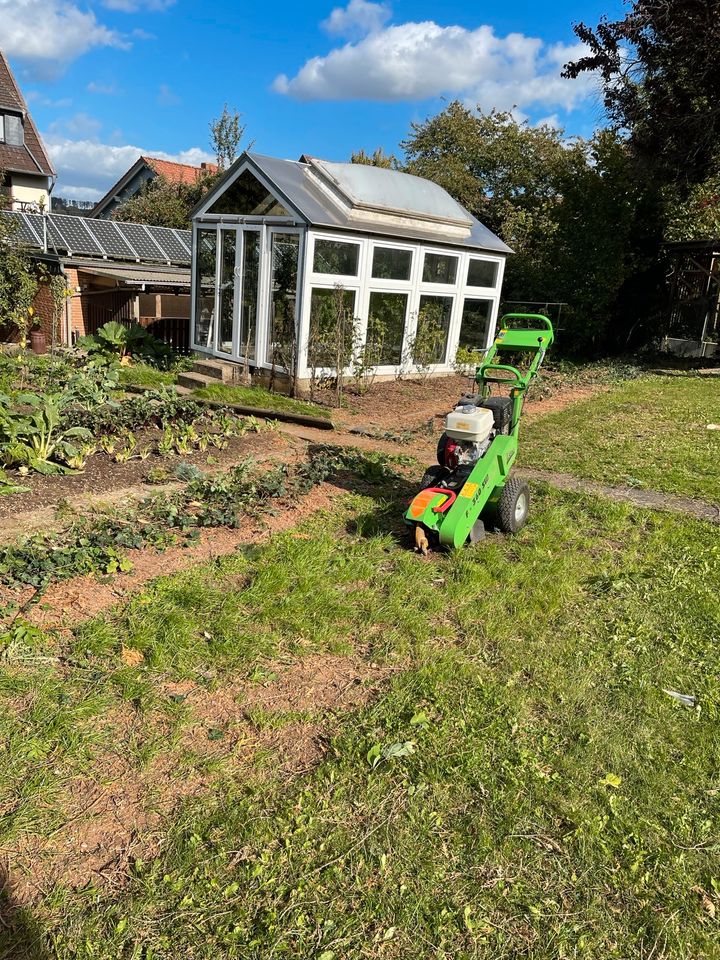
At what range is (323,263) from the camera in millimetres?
11164

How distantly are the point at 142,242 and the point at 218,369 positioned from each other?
32.8 ft

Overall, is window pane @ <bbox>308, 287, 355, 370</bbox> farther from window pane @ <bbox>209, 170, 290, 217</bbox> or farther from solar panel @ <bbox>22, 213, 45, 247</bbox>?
solar panel @ <bbox>22, 213, 45, 247</bbox>

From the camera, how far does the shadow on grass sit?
2.14 meters

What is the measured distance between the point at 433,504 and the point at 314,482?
2001 mm

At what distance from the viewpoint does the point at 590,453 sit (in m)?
8.40

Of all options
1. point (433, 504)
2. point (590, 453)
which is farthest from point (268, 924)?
point (590, 453)

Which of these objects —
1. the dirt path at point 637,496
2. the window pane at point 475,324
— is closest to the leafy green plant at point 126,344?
the window pane at point 475,324

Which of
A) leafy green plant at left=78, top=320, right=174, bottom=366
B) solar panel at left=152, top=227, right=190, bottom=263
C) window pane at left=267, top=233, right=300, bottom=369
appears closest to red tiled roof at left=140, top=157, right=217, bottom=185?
solar panel at left=152, top=227, right=190, bottom=263

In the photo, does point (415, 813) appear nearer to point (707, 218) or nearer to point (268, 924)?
point (268, 924)

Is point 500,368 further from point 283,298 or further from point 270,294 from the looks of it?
point 270,294

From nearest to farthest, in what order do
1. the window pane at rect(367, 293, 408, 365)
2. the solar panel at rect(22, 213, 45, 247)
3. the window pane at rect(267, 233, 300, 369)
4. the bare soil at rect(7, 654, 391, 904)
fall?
the bare soil at rect(7, 654, 391, 904)
the window pane at rect(267, 233, 300, 369)
the window pane at rect(367, 293, 408, 365)
the solar panel at rect(22, 213, 45, 247)

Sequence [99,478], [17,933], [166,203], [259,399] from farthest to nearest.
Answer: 1. [166,203]
2. [259,399]
3. [99,478]
4. [17,933]

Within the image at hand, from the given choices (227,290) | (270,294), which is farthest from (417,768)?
(227,290)

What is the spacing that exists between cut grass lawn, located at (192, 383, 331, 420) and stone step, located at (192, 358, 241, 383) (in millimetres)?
563
